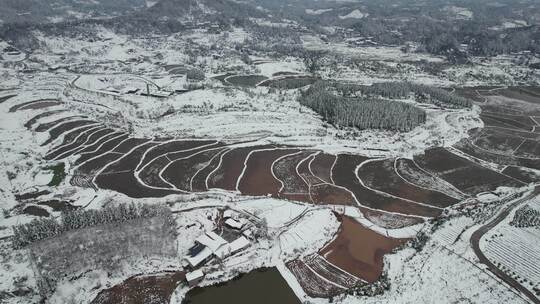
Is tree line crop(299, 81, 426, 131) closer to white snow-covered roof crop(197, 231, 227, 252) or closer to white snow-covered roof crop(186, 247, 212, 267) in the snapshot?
white snow-covered roof crop(197, 231, 227, 252)

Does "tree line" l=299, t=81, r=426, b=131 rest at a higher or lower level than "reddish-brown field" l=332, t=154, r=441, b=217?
higher

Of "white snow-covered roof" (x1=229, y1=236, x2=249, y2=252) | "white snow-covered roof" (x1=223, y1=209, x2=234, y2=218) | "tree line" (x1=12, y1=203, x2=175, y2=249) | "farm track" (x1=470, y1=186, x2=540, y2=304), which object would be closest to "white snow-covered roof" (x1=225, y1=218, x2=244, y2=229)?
"white snow-covered roof" (x1=223, y1=209, x2=234, y2=218)

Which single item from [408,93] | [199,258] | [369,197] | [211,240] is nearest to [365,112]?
[408,93]

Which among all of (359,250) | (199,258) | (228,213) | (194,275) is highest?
(228,213)

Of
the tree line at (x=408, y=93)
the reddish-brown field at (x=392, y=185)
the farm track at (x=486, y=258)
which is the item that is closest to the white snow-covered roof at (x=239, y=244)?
the reddish-brown field at (x=392, y=185)

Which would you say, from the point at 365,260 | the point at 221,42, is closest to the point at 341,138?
the point at 365,260

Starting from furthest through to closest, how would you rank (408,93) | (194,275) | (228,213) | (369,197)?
1. (408,93)
2. (369,197)
3. (228,213)
4. (194,275)

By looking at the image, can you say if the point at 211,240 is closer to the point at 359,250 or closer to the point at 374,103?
the point at 359,250
